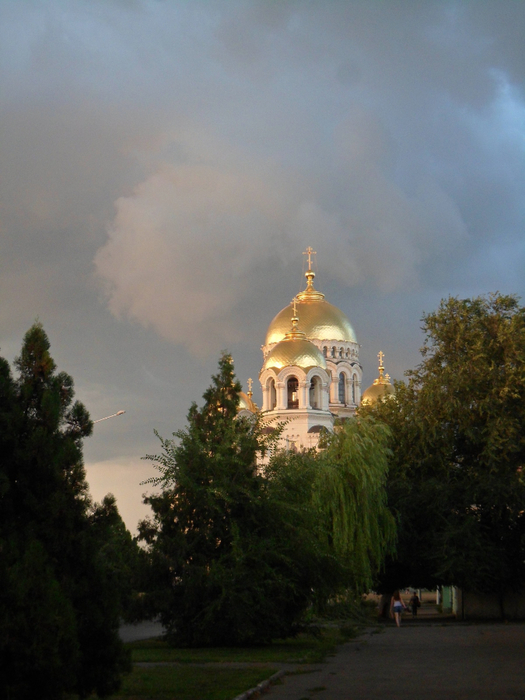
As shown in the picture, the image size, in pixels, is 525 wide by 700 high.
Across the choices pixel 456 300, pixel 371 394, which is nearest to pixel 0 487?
pixel 456 300

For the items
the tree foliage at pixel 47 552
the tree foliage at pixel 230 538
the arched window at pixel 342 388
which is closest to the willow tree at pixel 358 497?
the tree foliage at pixel 230 538

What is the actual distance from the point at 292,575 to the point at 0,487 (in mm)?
12413

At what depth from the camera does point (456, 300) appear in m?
36.9

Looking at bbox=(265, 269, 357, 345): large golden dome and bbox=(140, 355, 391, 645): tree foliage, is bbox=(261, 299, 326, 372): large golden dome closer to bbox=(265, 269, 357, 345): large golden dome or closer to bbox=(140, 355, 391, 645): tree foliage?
bbox=(265, 269, 357, 345): large golden dome

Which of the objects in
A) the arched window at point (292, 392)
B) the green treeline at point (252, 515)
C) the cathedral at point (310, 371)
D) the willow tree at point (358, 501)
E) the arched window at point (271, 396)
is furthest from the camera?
the arched window at point (271, 396)

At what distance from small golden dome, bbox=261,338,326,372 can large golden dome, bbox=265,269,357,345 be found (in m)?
6.62

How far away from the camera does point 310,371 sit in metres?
64.1

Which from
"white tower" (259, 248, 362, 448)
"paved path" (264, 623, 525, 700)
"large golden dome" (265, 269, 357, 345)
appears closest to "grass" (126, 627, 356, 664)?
"paved path" (264, 623, 525, 700)

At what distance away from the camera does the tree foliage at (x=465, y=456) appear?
108 ft

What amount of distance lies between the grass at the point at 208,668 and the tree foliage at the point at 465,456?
993 centimetres

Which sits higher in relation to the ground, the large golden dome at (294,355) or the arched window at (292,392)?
the large golden dome at (294,355)

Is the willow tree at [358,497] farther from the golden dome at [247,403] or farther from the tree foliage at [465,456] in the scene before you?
the golden dome at [247,403]

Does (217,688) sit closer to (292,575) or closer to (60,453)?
(60,453)

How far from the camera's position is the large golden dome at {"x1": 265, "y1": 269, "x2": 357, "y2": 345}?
7362 centimetres
